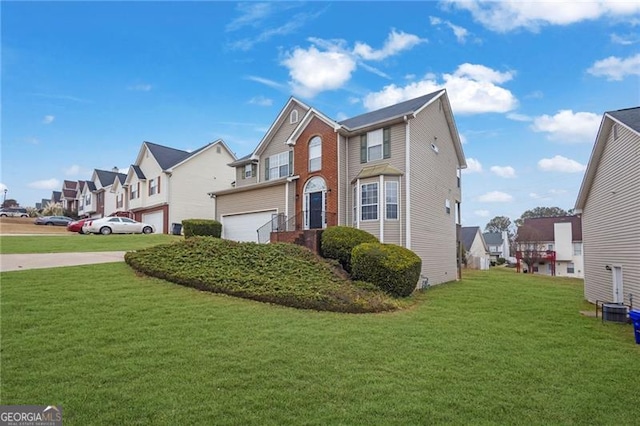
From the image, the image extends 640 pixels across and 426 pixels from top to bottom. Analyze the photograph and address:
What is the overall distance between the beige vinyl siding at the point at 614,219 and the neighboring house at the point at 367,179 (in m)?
6.23

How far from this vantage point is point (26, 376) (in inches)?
185

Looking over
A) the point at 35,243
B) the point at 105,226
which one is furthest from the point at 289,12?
the point at 105,226

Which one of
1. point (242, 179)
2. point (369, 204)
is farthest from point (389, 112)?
point (242, 179)

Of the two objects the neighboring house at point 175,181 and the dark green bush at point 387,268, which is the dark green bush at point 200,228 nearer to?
the neighboring house at point 175,181

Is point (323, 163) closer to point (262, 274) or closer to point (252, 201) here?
point (252, 201)

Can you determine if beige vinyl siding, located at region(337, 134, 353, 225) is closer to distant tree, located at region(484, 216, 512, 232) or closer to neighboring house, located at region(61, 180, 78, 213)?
neighboring house, located at region(61, 180, 78, 213)

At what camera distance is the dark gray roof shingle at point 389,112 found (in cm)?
1719

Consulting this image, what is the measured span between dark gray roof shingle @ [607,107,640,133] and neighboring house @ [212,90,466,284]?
22.7 feet

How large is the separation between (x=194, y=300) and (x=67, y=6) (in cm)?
846

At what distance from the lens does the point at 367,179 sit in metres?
16.3

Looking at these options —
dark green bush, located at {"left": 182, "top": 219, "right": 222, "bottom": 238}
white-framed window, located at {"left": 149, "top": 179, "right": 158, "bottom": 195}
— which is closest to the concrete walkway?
dark green bush, located at {"left": 182, "top": 219, "right": 222, "bottom": 238}

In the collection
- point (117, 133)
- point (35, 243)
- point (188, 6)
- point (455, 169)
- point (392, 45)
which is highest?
point (392, 45)

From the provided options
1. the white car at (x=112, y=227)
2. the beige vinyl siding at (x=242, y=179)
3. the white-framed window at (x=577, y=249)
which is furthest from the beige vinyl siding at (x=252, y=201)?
the white-framed window at (x=577, y=249)

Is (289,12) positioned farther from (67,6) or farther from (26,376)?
(26,376)
